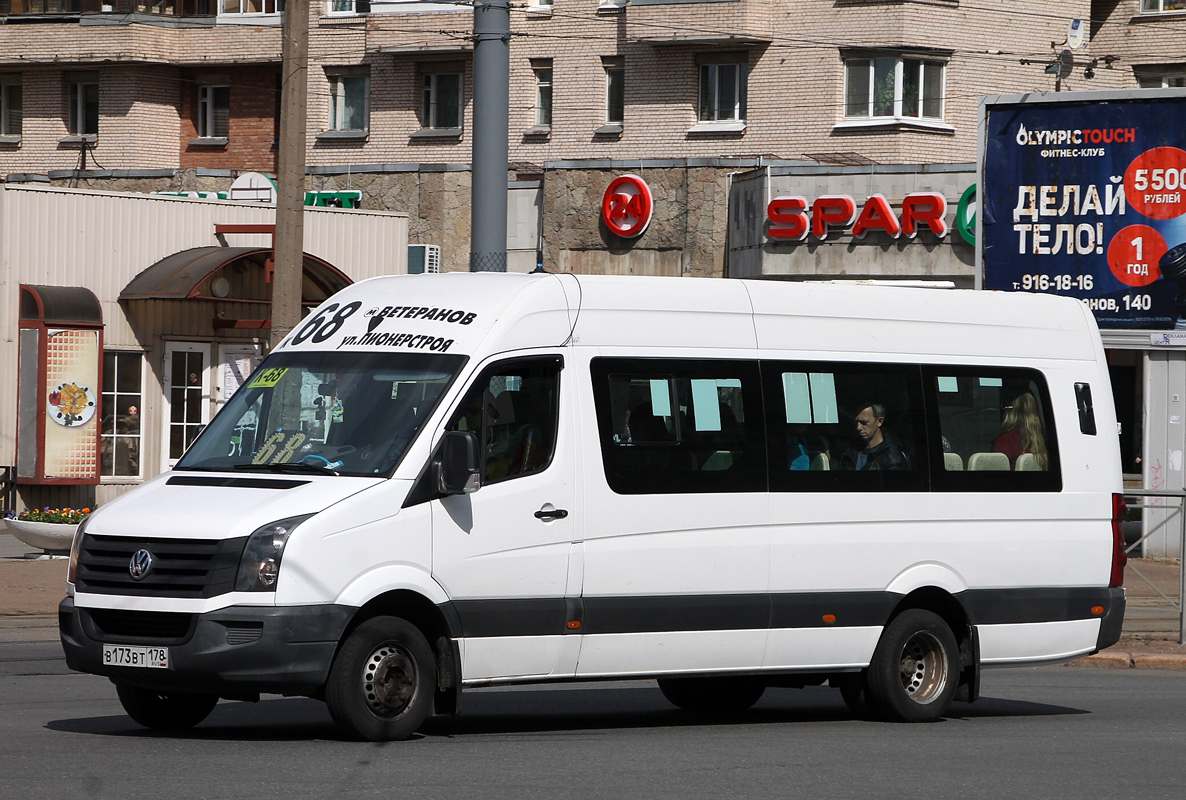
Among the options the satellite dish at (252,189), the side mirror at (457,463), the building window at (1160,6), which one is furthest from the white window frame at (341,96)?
the side mirror at (457,463)

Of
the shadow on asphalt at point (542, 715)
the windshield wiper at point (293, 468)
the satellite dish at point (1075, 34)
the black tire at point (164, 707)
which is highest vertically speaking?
the satellite dish at point (1075, 34)

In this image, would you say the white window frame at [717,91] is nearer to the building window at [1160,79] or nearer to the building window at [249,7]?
the building window at [1160,79]

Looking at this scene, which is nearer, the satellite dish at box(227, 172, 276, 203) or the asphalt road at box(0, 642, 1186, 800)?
the asphalt road at box(0, 642, 1186, 800)

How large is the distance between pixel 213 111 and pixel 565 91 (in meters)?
10.6

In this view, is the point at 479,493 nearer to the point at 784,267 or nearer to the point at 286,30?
the point at 286,30

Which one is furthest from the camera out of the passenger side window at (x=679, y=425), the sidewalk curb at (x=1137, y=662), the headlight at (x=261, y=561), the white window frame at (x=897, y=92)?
the white window frame at (x=897, y=92)

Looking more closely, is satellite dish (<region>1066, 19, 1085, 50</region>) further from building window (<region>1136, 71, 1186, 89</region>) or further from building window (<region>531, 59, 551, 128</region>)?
building window (<region>531, 59, 551, 128</region>)

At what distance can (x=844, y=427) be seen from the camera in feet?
35.6

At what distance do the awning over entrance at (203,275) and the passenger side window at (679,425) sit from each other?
1597 cm

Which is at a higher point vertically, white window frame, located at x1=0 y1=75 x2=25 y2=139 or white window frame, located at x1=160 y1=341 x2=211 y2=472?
white window frame, located at x1=0 y1=75 x2=25 y2=139

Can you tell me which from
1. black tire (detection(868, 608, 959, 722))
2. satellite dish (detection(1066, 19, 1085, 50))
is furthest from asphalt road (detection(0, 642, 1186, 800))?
satellite dish (detection(1066, 19, 1085, 50))

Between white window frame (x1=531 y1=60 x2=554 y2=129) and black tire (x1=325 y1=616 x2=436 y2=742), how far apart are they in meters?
35.7

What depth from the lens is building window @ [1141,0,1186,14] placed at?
43.4m

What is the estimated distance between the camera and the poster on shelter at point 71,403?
2472 centimetres
